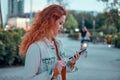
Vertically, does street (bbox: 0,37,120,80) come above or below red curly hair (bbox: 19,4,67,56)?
below

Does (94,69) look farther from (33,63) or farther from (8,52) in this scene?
(33,63)

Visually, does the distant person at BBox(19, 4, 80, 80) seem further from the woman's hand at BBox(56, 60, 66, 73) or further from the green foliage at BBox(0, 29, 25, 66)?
the green foliage at BBox(0, 29, 25, 66)

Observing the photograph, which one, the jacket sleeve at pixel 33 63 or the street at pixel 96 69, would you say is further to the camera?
the street at pixel 96 69

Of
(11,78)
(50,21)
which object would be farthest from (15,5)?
(50,21)

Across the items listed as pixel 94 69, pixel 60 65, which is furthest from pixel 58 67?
pixel 94 69

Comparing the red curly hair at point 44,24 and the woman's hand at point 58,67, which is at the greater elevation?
Answer: the red curly hair at point 44,24

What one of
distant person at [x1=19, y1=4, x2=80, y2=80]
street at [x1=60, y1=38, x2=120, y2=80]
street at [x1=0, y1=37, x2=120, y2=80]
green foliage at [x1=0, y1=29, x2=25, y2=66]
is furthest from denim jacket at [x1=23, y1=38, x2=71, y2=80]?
green foliage at [x1=0, y1=29, x2=25, y2=66]

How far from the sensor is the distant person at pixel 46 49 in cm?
357

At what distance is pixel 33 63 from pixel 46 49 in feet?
0.53

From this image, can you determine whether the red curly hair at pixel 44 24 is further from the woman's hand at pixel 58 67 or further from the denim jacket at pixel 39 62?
the woman's hand at pixel 58 67

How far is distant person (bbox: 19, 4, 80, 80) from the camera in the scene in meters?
3.57

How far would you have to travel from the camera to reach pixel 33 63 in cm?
357

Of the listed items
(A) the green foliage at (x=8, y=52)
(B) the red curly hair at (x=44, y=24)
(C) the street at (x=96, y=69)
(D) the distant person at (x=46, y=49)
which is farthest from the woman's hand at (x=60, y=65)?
(A) the green foliage at (x=8, y=52)

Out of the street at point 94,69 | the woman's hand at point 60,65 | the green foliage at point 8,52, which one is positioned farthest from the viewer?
the green foliage at point 8,52
